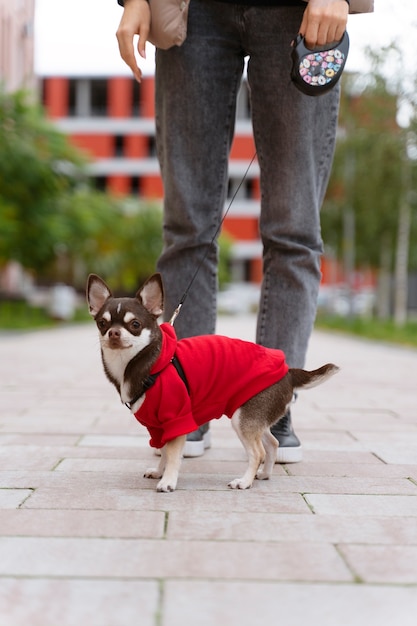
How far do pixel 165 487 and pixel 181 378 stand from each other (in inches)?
15.7

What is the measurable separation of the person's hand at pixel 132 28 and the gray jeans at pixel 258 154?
0.19 metres

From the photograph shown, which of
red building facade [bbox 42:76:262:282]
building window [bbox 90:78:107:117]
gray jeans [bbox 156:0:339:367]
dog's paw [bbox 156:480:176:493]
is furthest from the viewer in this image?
building window [bbox 90:78:107:117]

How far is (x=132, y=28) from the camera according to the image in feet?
11.0

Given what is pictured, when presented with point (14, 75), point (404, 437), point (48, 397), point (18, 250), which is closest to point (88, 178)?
point (18, 250)

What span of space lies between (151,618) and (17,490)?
4.26ft

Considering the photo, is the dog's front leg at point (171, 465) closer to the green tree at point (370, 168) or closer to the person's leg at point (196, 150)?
the person's leg at point (196, 150)

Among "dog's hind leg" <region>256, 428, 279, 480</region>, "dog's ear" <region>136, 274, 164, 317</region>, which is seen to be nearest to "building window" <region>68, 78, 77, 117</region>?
"dog's ear" <region>136, 274, 164, 317</region>

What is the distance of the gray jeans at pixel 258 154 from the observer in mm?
3459

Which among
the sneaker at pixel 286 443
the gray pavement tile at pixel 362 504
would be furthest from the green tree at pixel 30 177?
the gray pavement tile at pixel 362 504

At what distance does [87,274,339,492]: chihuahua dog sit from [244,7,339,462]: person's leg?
0.45m

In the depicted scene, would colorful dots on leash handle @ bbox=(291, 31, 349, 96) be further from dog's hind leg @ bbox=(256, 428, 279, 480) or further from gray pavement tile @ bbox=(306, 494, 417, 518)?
gray pavement tile @ bbox=(306, 494, 417, 518)

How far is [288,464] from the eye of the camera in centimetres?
355

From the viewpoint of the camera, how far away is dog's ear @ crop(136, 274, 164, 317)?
3193mm

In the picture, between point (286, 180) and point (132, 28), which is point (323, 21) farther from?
point (132, 28)
